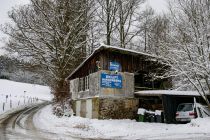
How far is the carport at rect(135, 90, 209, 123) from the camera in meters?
22.8

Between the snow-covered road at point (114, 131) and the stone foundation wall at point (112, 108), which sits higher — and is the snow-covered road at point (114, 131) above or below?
below

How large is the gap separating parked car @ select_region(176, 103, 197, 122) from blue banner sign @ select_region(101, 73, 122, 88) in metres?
5.58

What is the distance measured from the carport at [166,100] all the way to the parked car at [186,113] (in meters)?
1.57

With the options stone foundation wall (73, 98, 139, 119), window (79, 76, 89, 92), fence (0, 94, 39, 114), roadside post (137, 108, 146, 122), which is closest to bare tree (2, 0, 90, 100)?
window (79, 76, 89, 92)

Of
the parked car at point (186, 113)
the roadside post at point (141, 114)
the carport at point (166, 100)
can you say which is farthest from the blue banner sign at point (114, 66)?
the parked car at point (186, 113)

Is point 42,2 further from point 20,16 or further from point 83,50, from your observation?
point 83,50

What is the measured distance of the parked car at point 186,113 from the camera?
2038cm

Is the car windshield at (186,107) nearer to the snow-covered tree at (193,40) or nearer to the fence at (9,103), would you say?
the snow-covered tree at (193,40)

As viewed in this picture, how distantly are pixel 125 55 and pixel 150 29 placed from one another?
1317 centimetres

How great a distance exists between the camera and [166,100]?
75.0 feet

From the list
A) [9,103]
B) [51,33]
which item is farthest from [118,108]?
[9,103]

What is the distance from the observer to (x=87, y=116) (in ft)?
84.9

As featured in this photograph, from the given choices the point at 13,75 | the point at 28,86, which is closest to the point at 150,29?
the point at 28,86

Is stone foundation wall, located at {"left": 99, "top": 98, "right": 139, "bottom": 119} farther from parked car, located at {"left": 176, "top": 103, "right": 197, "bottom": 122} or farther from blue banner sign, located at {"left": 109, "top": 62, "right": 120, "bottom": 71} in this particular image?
parked car, located at {"left": 176, "top": 103, "right": 197, "bottom": 122}
